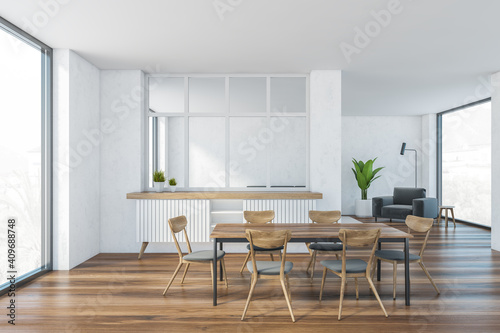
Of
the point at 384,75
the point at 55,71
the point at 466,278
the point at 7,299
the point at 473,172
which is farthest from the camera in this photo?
the point at 473,172

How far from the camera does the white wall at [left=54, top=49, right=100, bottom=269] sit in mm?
4902

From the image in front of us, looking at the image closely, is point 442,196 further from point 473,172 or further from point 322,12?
point 322,12

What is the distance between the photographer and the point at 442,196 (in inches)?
405

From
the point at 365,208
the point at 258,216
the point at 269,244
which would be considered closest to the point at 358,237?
the point at 269,244

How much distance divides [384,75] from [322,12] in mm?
2969

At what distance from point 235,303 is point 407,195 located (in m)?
7.18

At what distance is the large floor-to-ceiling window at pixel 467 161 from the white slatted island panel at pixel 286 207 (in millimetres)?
5192

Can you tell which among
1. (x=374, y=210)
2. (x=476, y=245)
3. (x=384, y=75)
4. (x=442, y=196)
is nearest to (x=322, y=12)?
(x=384, y=75)

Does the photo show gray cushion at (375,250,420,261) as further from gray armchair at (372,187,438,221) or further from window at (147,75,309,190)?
gray armchair at (372,187,438,221)

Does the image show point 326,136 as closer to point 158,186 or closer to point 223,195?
point 223,195

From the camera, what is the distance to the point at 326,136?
19.6ft

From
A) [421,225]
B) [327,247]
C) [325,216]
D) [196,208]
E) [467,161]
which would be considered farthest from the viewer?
[467,161]

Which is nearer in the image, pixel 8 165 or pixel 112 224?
pixel 8 165

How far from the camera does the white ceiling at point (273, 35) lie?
145 inches
